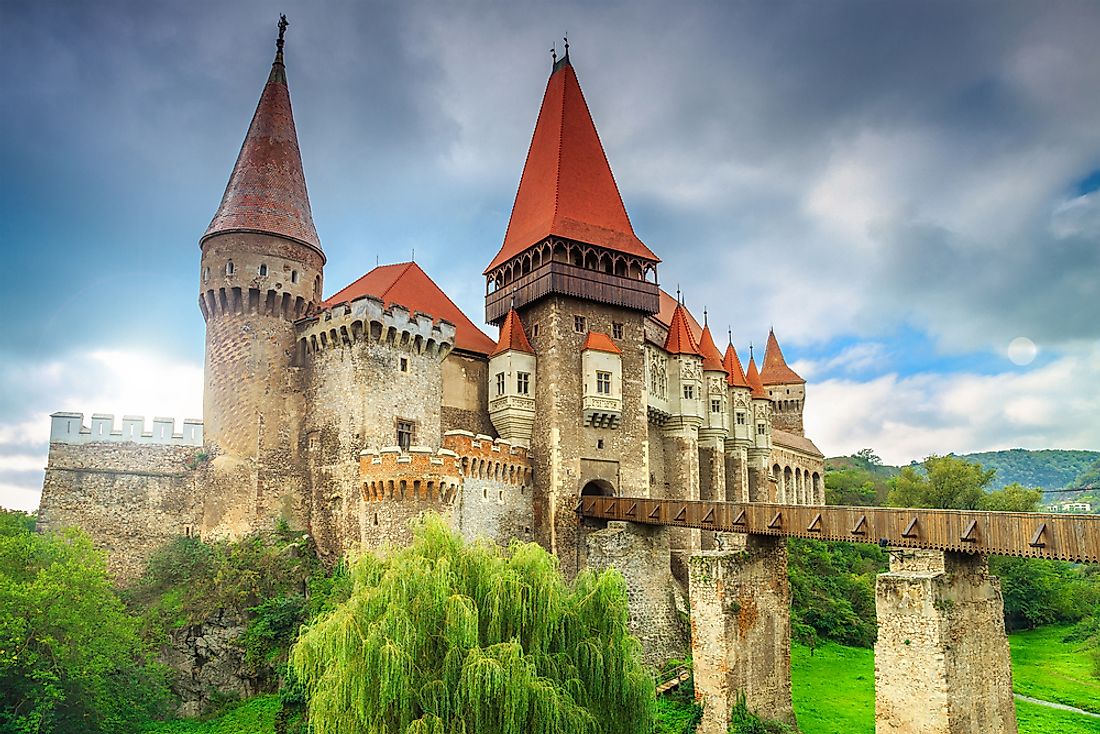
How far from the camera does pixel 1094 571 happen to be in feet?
175

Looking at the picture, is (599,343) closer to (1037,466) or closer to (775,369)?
(775,369)

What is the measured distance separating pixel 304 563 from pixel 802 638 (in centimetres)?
2187

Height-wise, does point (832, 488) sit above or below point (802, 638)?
above

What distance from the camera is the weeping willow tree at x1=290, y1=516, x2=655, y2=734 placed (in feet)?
46.8

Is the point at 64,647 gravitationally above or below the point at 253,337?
below

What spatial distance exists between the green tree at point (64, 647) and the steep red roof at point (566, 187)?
19.1 meters

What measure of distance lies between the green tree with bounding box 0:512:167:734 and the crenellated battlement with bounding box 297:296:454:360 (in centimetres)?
962

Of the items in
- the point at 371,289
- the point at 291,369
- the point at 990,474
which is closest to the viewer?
the point at 291,369

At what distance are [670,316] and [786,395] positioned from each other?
984 inches

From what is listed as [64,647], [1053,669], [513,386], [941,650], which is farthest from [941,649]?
[1053,669]

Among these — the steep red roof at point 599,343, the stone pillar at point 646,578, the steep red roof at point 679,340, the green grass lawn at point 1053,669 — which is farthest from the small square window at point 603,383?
the green grass lawn at point 1053,669

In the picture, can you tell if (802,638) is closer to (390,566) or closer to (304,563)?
(304,563)

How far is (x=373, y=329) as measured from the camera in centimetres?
2734

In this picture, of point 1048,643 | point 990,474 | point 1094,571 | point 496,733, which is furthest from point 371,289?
point 1094,571
